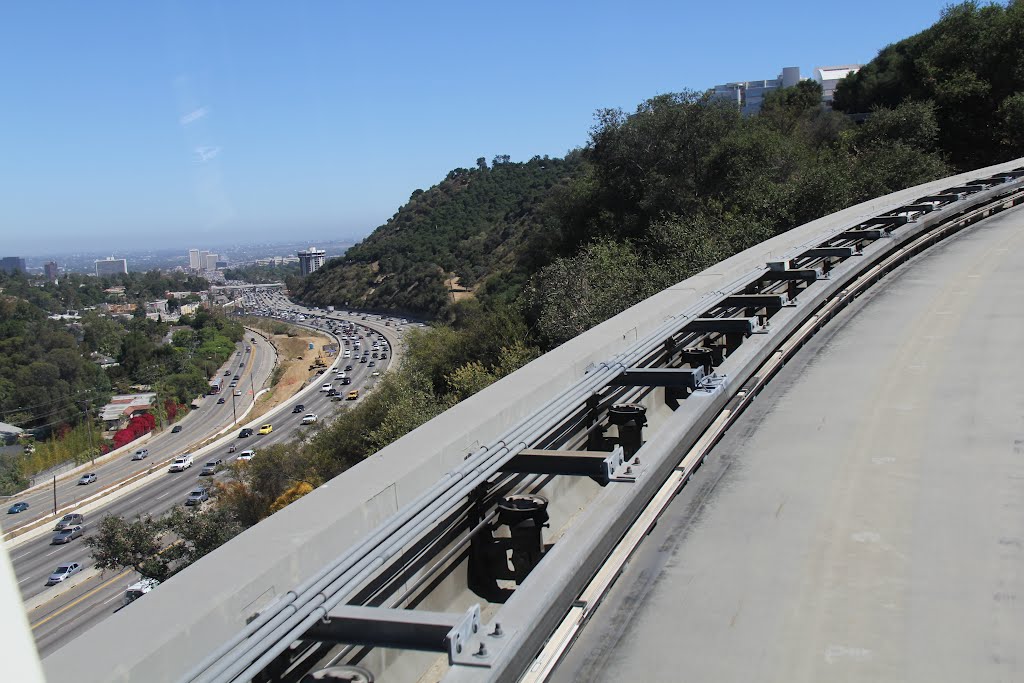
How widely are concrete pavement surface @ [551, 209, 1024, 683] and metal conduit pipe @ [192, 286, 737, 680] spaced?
801mm

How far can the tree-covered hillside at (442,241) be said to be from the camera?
9994 cm

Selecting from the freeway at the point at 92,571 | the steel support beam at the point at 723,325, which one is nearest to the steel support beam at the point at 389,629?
the steel support beam at the point at 723,325

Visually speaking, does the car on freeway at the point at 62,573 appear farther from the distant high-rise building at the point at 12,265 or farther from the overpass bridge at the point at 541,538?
the distant high-rise building at the point at 12,265

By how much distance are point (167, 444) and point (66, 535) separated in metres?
26.0

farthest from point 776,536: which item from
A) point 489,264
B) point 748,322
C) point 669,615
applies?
point 489,264

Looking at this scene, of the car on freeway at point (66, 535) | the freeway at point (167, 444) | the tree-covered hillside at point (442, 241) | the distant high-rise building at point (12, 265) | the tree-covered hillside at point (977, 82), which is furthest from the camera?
the distant high-rise building at point (12, 265)

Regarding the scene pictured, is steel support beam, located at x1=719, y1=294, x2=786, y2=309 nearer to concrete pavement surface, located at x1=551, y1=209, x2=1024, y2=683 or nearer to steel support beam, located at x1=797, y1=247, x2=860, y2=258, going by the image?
concrete pavement surface, located at x1=551, y1=209, x2=1024, y2=683

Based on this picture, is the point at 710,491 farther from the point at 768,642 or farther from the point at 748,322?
the point at 748,322

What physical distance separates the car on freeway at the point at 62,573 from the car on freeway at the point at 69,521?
5.19 metres

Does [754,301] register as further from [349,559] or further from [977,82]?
[977,82]

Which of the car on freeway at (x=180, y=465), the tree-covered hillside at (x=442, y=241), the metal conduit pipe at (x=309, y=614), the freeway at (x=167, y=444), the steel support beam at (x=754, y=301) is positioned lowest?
the freeway at (x=167, y=444)

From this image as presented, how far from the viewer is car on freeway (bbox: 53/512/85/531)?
36938 mm

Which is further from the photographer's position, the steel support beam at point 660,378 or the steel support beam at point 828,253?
the steel support beam at point 828,253

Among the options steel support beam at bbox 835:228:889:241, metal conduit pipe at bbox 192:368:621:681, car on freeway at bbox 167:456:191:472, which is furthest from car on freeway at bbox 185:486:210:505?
metal conduit pipe at bbox 192:368:621:681
